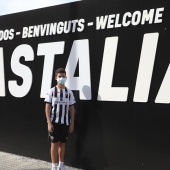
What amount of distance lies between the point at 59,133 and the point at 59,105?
1.54 feet

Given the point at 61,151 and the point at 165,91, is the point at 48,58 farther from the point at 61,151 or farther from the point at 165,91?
the point at 165,91

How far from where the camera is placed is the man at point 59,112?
5.98 metres

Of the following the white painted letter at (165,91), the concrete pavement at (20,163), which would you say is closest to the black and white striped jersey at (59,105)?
the concrete pavement at (20,163)

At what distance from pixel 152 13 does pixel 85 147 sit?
2.57 m

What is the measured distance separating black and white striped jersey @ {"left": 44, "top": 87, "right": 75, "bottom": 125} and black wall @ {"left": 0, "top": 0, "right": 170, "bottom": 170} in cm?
44

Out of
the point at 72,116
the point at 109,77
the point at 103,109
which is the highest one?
the point at 109,77

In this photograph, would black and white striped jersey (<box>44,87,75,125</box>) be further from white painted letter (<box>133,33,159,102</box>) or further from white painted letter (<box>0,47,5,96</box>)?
white painted letter (<box>0,47,5,96</box>)

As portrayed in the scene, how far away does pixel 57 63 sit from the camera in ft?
22.1

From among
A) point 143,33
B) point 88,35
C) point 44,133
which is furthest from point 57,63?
point 143,33

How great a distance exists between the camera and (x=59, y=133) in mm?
6051

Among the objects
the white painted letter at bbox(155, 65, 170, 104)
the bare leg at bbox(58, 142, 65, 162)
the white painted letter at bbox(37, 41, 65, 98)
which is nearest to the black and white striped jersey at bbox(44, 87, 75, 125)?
the bare leg at bbox(58, 142, 65, 162)

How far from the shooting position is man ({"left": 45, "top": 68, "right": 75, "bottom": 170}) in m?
5.98

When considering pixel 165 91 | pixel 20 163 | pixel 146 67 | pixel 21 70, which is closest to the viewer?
pixel 165 91

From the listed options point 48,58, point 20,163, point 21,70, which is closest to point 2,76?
point 21,70
